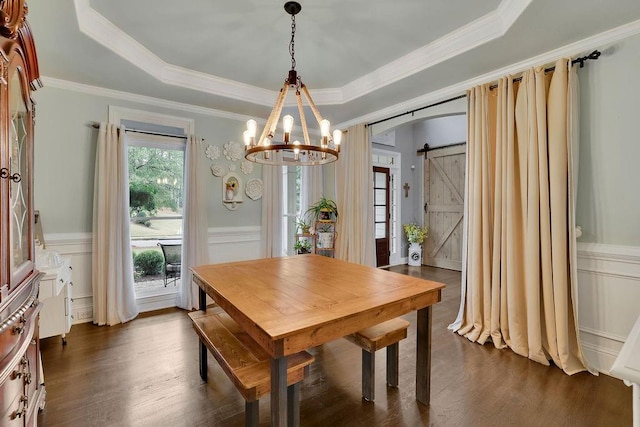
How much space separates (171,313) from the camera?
3516 mm

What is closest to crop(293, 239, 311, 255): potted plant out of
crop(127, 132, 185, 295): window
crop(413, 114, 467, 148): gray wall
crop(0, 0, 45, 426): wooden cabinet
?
crop(127, 132, 185, 295): window

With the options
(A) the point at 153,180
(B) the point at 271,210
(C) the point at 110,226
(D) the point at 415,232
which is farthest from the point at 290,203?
(D) the point at 415,232

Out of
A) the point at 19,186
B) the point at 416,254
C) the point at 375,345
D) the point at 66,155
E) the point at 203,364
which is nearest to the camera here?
the point at 19,186

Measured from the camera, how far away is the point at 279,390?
126 cm

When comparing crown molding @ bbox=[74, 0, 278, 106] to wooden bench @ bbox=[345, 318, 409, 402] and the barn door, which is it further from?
the barn door

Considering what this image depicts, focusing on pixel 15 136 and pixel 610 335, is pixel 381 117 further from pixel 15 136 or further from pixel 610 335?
pixel 15 136

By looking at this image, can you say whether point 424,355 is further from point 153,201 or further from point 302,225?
point 153,201

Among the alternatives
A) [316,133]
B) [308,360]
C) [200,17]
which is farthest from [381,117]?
[308,360]

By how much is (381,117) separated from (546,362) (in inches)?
122

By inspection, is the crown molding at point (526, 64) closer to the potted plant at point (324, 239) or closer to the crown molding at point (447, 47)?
the crown molding at point (447, 47)

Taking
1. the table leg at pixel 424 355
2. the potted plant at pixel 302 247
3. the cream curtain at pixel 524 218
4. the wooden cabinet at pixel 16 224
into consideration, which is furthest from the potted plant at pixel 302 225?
the wooden cabinet at pixel 16 224

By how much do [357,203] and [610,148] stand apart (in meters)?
2.58

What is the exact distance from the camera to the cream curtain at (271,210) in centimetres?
418

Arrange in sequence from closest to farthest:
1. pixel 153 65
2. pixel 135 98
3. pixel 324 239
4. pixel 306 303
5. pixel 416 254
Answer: pixel 306 303, pixel 153 65, pixel 135 98, pixel 324 239, pixel 416 254
